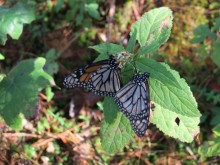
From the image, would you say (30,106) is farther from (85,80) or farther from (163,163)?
(163,163)

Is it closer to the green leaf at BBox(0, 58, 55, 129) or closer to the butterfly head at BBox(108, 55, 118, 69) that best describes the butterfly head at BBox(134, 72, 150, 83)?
the butterfly head at BBox(108, 55, 118, 69)

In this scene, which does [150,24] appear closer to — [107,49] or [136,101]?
[107,49]

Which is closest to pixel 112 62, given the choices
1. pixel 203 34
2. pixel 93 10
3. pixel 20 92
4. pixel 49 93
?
pixel 20 92

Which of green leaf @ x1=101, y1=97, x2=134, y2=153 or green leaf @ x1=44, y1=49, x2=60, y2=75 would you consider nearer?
green leaf @ x1=101, y1=97, x2=134, y2=153

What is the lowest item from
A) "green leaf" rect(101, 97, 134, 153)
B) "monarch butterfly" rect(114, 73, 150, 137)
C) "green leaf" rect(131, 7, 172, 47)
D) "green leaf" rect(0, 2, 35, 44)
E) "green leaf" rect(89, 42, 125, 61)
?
"green leaf" rect(101, 97, 134, 153)

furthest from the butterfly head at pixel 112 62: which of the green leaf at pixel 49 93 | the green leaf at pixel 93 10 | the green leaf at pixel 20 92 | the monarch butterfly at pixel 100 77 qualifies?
the green leaf at pixel 93 10

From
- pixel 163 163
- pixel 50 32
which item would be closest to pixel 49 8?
pixel 50 32

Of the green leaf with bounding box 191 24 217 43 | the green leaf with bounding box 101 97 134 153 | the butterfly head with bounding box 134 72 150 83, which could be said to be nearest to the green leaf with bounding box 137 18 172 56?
the butterfly head with bounding box 134 72 150 83
